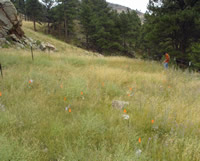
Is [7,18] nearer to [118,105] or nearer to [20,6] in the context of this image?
[118,105]

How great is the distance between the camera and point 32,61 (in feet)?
23.1

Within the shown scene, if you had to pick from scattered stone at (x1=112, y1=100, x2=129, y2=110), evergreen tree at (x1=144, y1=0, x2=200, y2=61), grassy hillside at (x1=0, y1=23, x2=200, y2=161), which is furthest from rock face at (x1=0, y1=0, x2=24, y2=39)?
scattered stone at (x1=112, y1=100, x2=129, y2=110)

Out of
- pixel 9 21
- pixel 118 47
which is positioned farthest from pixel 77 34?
pixel 9 21

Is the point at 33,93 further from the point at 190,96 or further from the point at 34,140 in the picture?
the point at 190,96

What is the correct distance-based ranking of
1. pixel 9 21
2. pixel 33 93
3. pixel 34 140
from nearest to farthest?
pixel 34 140 → pixel 33 93 → pixel 9 21

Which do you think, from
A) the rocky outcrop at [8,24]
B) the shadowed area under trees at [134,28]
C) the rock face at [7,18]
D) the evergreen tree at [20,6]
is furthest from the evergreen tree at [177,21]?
the evergreen tree at [20,6]

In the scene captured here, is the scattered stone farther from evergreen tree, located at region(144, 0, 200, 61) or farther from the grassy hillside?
evergreen tree, located at region(144, 0, 200, 61)

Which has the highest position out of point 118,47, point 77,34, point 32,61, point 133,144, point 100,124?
point 77,34

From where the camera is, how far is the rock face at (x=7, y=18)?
12379 mm

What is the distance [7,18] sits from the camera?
1290 cm

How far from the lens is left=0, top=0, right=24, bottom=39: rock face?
12.4 meters

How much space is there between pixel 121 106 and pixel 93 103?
0.67 meters

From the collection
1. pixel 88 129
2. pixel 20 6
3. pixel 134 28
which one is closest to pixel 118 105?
pixel 88 129

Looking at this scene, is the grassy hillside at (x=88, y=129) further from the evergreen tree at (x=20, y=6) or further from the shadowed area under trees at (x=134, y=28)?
the evergreen tree at (x=20, y=6)
